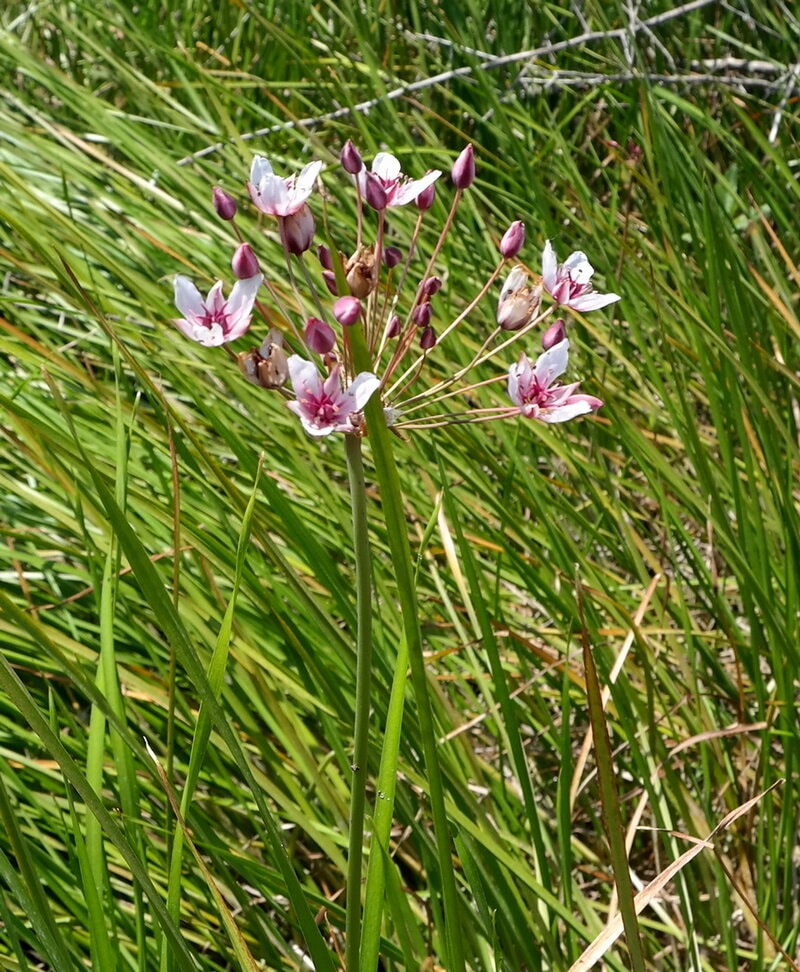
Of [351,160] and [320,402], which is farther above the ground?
[351,160]

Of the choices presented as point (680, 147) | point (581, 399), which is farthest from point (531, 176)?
point (581, 399)

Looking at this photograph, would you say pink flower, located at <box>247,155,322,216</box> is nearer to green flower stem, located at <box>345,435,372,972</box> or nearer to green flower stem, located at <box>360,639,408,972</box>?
green flower stem, located at <box>345,435,372,972</box>

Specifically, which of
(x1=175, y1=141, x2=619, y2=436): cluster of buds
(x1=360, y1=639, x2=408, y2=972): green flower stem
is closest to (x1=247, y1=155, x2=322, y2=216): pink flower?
(x1=175, y1=141, x2=619, y2=436): cluster of buds

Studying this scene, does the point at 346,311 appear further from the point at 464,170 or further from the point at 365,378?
the point at 464,170

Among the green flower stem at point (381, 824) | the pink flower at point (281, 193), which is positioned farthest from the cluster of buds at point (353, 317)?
the green flower stem at point (381, 824)

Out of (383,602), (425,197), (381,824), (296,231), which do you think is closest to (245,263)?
(296,231)

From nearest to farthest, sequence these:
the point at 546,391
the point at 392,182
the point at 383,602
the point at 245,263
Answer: the point at 245,263 → the point at 546,391 → the point at 392,182 → the point at 383,602

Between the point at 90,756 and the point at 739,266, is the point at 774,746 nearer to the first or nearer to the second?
the point at 739,266
